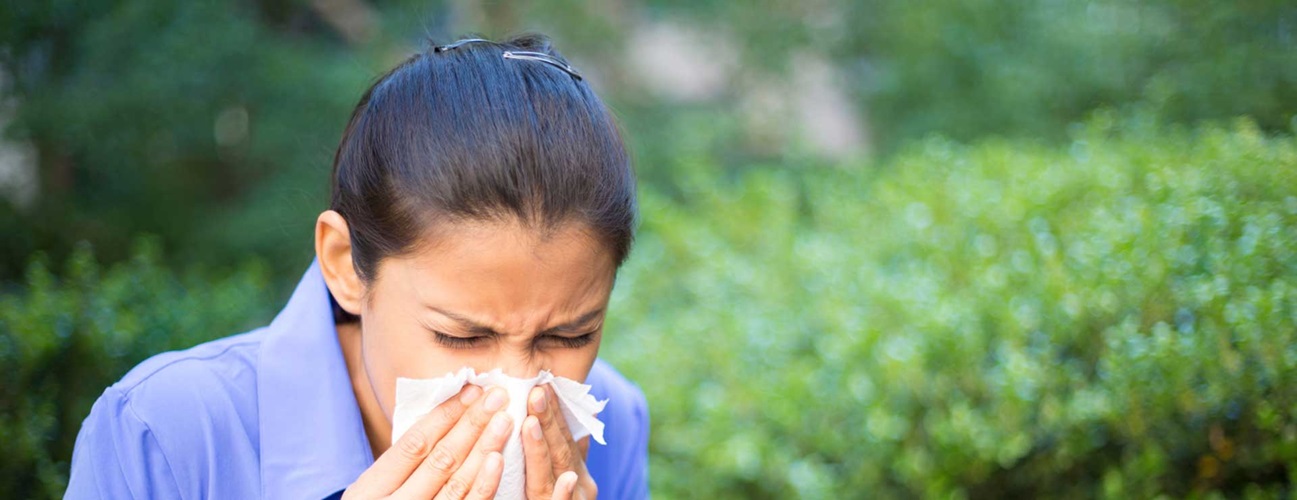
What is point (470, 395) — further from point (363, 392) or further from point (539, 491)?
point (363, 392)

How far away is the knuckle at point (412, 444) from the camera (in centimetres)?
174

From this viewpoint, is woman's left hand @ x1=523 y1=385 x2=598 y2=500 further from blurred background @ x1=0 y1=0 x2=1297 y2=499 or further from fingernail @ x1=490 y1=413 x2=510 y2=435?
blurred background @ x1=0 y1=0 x2=1297 y2=499

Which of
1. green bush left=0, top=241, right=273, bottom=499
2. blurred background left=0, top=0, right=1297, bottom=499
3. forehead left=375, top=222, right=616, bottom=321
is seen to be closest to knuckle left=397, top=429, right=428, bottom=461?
forehead left=375, top=222, right=616, bottom=321

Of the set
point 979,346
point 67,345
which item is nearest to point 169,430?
point 67,345

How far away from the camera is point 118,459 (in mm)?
1731

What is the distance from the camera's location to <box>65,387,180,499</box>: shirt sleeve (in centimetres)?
172

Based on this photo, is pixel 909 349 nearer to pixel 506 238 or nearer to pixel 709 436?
pixel 709 436

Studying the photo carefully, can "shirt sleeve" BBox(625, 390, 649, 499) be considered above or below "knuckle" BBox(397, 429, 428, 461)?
below

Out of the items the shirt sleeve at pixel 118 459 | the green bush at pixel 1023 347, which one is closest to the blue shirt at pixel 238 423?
the shirt sleeve at pixel 118 459

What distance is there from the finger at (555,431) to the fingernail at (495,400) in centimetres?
5

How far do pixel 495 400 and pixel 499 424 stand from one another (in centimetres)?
4

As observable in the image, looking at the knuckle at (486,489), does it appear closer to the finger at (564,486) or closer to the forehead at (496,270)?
the finger at (564,486)

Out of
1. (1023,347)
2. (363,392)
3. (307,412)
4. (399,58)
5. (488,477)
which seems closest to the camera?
(488,477)

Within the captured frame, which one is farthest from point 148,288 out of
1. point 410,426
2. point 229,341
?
point 410,426
